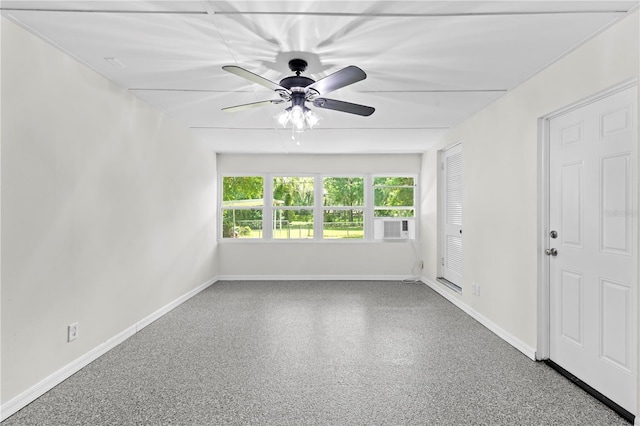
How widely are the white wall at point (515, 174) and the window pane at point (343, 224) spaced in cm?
229

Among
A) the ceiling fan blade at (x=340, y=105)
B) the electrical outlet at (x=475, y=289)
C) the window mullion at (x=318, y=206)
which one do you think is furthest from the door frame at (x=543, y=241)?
the window mullion at (x=318, y=206)

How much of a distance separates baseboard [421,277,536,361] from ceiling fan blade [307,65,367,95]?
257 cm

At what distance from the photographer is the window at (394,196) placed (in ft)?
20.5

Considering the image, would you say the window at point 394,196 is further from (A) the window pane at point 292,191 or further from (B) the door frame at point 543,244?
(B) the door frame at point 543,244

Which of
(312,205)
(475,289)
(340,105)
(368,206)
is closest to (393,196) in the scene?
(368,206)

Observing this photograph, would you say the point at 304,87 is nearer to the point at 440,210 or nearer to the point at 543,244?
the point at 543,244

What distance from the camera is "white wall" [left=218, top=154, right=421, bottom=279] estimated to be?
6.09 metres

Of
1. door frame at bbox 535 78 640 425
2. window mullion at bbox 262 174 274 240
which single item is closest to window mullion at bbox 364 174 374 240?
window mullion at bbox 262 174 274 240

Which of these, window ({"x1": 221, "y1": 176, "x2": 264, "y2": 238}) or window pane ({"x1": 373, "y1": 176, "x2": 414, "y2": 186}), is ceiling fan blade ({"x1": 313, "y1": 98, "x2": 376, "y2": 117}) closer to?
window pane ({"x1": 373, "y1": 176, "x2": 414, "y2": 186})

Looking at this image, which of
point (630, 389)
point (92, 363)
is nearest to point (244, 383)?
point (92, 363)

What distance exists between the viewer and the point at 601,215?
223 centimetres

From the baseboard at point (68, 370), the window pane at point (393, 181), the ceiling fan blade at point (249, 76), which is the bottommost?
the baseboard at point (68, 370)

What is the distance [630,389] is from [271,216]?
16.8 ft

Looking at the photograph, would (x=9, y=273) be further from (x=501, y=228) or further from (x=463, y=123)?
(x=463, y=123)
